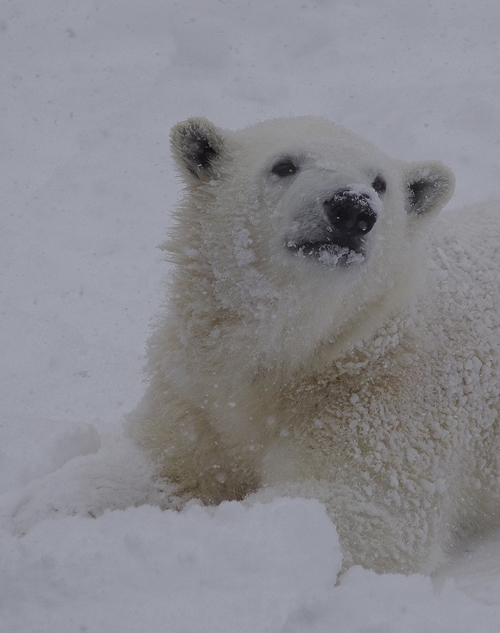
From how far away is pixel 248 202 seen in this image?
2605mm

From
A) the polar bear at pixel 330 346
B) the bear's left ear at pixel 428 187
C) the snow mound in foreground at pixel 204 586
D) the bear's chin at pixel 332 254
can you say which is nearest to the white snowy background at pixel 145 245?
the snow mound in foreground at pixel 204 586

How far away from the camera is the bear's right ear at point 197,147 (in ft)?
9.25

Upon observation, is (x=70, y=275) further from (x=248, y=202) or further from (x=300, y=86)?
(x=300, y=86)

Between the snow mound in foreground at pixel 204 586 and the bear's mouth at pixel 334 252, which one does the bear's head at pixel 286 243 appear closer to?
the bear's mouth at pixel 334 252

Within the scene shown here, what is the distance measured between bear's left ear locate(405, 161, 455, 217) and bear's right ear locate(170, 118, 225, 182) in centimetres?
88

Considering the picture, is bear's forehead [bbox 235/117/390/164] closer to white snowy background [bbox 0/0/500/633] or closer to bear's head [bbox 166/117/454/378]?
bear's head [bbox 166/117/454/378]

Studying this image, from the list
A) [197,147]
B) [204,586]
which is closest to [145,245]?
[197,147]

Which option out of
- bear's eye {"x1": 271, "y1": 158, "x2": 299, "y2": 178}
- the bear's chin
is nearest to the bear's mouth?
the bear's chin

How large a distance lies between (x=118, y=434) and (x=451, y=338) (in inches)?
68.6

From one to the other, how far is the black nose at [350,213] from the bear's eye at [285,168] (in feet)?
1.09

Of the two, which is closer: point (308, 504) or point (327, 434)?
point (308, 504)

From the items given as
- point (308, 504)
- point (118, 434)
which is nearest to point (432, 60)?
point (118, 434)

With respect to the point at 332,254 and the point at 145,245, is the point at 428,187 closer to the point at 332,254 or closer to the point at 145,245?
the point at 332,254

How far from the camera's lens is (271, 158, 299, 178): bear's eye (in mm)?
2611
